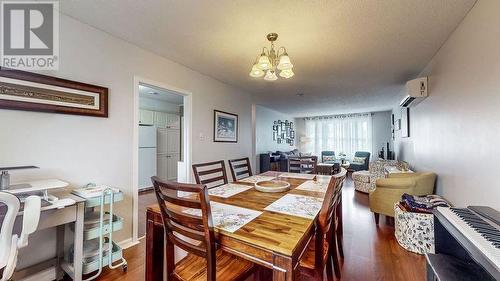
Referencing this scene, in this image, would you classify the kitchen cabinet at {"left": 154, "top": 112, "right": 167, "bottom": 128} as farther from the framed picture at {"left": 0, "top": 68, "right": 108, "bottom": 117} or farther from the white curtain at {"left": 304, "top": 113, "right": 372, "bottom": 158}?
the white curtain at {"left": 304, "top": 113, "right": 372, "bottom": 158}

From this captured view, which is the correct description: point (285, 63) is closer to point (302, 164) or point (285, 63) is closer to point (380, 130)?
point (302, 164)

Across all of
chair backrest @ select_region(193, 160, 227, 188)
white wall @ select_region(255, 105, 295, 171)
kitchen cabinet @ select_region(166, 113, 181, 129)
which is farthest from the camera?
white wall @ select_region(255, 105, 295, 171)

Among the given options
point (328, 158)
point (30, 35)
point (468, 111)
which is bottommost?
point (328, 158)

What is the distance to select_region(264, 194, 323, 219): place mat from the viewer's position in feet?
3.82

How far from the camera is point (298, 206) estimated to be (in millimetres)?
1282

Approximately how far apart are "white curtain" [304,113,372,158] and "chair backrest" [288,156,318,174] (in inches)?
238

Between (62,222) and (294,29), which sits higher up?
(294,29)

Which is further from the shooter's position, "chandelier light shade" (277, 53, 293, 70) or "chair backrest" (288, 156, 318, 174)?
"chair backrest" (288, 156, 318, 174)

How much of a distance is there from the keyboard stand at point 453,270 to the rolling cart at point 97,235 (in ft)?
7.39

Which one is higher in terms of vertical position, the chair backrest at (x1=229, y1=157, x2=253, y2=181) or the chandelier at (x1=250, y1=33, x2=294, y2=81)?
the chandelier at (x1=250, y1=33, x2=294, y2=81)

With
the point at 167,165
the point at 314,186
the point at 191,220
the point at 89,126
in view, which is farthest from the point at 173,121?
the point at 191,220

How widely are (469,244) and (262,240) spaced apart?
98cm

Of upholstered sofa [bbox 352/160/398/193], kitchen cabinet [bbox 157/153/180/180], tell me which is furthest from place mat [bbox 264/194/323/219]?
kitchen cabinet [bbox 157/153/180/180]

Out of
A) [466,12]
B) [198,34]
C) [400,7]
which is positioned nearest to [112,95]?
[198,34]
